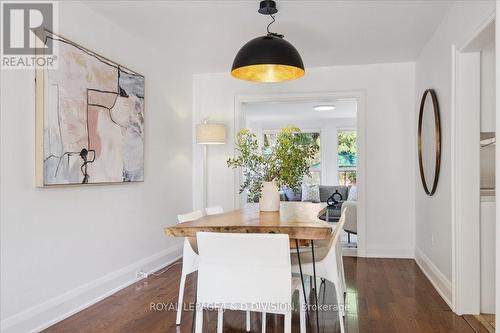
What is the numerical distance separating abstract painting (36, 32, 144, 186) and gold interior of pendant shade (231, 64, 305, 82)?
4.08ft

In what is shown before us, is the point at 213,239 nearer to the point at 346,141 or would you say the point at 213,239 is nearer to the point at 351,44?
the point at 351,44

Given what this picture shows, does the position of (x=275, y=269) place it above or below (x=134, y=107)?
below

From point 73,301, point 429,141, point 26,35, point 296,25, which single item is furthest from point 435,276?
point 26,35

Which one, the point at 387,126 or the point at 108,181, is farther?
the point at 387,126

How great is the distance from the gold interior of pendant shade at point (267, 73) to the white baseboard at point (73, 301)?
2.08 m

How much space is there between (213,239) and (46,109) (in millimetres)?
1672

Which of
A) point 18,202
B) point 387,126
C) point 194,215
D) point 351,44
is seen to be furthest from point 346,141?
point 18,202

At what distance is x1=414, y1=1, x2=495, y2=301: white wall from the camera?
2.88 meters

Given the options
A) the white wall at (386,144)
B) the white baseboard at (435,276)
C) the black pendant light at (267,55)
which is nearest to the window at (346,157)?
the white wall at (386,144)

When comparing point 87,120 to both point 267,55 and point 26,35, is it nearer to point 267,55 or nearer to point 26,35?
point 26,35

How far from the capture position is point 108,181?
341 cm

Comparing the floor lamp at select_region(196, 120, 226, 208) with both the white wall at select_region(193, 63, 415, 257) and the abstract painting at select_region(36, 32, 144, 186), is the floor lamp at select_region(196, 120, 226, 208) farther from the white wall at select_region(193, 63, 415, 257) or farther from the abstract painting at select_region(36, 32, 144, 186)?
the white wall at select_region(193, 63, 415, 257)

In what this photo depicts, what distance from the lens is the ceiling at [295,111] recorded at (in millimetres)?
7832

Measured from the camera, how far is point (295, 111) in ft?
28.7
